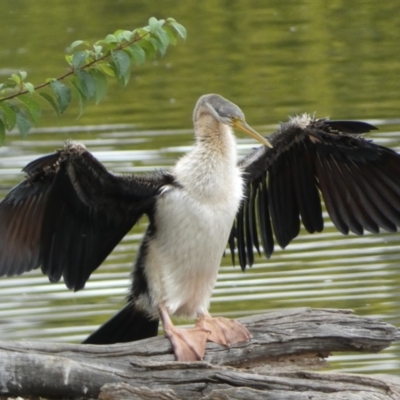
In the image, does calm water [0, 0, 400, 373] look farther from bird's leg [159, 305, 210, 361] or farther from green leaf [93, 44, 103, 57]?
green leaf [93, 44, 103, 57]

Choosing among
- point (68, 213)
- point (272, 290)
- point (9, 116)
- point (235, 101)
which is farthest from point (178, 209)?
point (235, 101)

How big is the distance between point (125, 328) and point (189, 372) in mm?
817

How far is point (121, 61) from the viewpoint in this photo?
4.12m

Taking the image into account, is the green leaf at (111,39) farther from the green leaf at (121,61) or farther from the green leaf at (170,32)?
the green leaf at (170,32)

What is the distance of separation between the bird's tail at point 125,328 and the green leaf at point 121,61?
4.33 feet

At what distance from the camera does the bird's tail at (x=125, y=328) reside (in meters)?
5.03

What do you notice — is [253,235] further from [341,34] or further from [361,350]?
[341,34]

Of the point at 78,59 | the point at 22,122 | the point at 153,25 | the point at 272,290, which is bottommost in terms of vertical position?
the point at 272,290

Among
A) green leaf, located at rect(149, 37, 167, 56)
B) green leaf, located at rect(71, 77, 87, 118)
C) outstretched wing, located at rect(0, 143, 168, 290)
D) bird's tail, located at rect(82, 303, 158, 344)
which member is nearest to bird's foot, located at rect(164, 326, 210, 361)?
bird's tail, located at rect(82, 303, 158, 344)

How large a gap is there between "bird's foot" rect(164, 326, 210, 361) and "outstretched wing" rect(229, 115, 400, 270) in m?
0.95

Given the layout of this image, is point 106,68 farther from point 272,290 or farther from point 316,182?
point 272,290

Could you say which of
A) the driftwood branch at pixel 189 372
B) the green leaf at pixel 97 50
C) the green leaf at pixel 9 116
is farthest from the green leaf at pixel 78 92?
the driftwood branch at pixel 189 372

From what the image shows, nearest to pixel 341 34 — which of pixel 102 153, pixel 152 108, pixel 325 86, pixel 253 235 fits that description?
pixel 325 86

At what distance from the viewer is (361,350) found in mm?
4688
